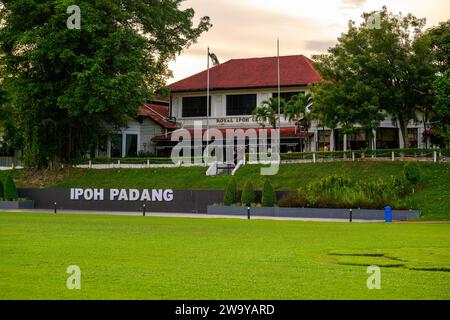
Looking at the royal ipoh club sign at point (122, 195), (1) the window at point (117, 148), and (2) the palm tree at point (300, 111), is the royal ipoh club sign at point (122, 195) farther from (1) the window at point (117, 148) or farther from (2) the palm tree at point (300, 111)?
(1) the window at point (117, 148)

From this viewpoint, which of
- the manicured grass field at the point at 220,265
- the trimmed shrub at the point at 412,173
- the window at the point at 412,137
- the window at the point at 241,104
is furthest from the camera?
the window at the point at 241,104

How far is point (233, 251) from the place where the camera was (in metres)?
18.8

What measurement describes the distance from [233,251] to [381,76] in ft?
130

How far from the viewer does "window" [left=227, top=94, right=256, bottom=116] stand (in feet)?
245

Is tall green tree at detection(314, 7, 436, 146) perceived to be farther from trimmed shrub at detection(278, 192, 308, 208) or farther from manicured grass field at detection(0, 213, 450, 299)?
manicured grass field at detection(0, 213, 450, 299)

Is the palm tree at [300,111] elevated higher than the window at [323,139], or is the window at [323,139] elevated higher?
the palm tree at [300,111]

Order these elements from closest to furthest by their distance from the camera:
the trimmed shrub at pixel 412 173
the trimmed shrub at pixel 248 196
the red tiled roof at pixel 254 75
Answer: the trimmed shrub at pixel 412 173, the trimmed shrub at pixel 248 196, the red tiled roof at pixel 254 75

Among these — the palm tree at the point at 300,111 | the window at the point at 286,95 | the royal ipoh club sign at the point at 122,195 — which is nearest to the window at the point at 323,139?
the palm tree at the point at 300,111

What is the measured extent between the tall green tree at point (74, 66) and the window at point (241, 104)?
10.9m

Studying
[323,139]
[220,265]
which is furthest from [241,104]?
[220,265]

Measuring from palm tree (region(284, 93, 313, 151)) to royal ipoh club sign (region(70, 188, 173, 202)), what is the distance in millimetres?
18067

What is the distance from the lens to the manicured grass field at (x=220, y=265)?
12.3m

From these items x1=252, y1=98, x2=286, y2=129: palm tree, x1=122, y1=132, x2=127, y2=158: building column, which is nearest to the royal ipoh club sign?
x1=252, y1=98, x2=286, y2=129: palm tree

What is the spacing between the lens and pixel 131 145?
253ft
